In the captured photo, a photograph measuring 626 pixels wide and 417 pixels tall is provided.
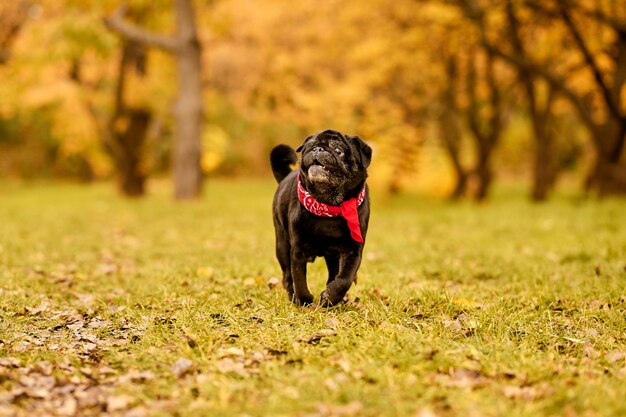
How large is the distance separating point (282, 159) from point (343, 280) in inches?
55.7

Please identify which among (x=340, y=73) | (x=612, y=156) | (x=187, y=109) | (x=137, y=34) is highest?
(x=340, y=73)

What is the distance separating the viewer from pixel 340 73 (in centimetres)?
2992

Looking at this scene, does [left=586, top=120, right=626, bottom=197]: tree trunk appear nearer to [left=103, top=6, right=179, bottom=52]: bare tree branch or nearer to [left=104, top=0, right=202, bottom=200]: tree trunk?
[left=104, top=0, right=202, bottom=200]: tree trunk

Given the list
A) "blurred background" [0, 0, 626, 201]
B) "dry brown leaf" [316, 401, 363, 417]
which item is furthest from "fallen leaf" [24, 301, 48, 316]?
"blurred background" [0, 0, 626, 201]

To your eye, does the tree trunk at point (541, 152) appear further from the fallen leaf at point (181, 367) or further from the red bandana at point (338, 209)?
the fallen leaf at point (181, 367)

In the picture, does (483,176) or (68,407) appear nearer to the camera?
(68,407)

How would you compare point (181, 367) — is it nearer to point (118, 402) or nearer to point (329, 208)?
point (118, 402)

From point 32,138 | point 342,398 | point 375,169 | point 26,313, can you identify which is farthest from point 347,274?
point 32,138

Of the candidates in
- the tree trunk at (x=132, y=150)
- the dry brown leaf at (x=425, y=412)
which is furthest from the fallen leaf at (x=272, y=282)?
the tree trunk at (x=132, y=150)

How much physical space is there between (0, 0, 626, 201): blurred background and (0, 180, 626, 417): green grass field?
8.73m

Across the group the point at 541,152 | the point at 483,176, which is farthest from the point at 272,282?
the point at 483,176

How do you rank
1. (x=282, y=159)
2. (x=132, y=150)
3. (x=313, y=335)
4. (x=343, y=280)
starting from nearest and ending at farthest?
(x=313, y=335) < (x=343, y=280) < (x=282, y=159) < (x=132, y=150)

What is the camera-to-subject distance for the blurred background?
1667cm

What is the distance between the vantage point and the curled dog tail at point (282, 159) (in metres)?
5.95
